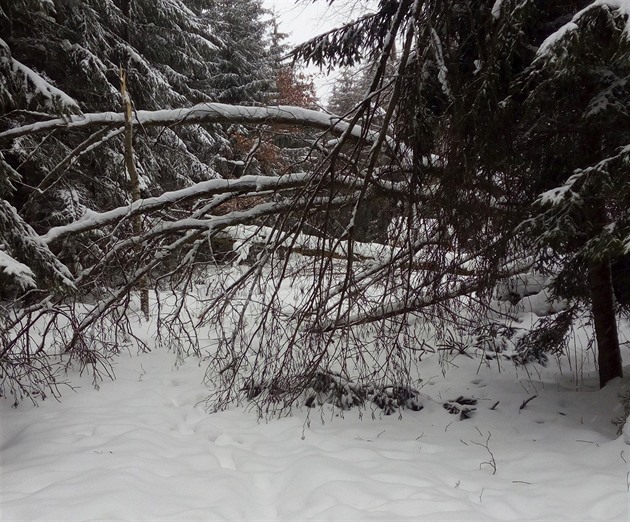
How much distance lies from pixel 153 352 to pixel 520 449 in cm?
530

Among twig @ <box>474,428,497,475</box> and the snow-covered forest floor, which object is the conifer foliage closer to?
the snow-covered forest floor

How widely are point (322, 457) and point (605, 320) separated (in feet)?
A: 10.2

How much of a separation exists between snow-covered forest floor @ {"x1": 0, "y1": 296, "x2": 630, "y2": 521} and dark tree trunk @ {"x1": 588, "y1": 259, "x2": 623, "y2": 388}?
0.25 metres

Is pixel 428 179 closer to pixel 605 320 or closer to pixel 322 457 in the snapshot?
pixel 605 320

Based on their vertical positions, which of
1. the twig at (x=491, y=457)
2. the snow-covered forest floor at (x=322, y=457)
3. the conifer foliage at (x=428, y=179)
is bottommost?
the twig at (x=491, y=457)

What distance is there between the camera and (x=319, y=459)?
363 centimetres

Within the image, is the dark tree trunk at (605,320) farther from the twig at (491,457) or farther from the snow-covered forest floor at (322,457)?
the twig at (491,457)

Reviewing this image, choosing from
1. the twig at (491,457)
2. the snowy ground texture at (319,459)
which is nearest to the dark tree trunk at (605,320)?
the snowy ground texture at (319,459)

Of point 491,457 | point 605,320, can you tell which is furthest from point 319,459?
point 605,320

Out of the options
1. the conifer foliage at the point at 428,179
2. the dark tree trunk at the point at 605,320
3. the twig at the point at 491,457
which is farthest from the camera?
the dark tree trunk at the point at 605,320

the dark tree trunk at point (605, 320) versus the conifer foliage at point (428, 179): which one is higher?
the conifer foliage at point (428, 179)

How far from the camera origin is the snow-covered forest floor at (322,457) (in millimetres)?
2873

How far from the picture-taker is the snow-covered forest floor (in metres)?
2.87

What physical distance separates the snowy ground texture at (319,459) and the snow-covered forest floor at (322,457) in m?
0.01
